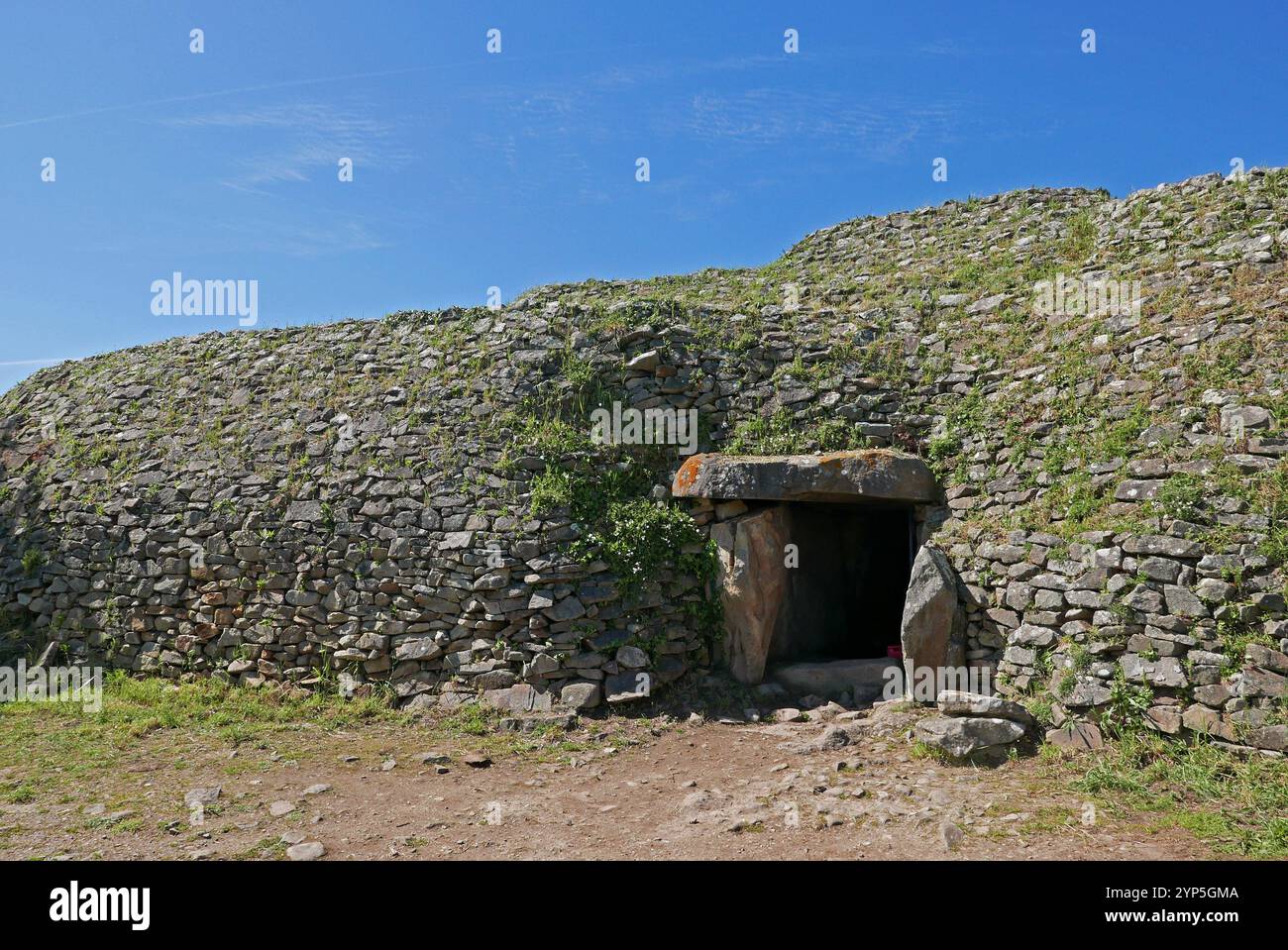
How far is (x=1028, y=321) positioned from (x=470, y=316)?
8.23 metres

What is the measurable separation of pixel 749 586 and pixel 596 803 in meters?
3.38

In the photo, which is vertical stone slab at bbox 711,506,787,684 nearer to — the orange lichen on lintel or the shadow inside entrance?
the shadow inside entrance

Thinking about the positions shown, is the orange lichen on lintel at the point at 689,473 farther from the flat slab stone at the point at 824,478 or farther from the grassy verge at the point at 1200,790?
the grassy verge at the point at 1200,790

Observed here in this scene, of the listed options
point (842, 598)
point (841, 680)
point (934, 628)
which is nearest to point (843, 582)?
point (842, 598)

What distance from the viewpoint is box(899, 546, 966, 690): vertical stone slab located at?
8.54 metres

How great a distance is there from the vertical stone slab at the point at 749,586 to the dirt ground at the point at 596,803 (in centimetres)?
94

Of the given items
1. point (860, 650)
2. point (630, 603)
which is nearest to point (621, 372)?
point (630, 603)

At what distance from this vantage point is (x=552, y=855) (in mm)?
5758

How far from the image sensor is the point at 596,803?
6832 mm

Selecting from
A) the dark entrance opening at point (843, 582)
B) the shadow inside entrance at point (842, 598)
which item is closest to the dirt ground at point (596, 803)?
A: the shadow inside entrance at point (842, 598)

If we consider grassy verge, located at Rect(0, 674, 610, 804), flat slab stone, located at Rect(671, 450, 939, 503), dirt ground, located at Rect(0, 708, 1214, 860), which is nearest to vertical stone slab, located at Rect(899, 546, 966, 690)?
dirt ground, located at Rect(0, 708, 1214, 860)

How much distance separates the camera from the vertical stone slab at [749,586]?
9.40 metres

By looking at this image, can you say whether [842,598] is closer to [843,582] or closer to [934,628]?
[843,582]

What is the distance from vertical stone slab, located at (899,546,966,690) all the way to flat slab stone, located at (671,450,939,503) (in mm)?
1273
